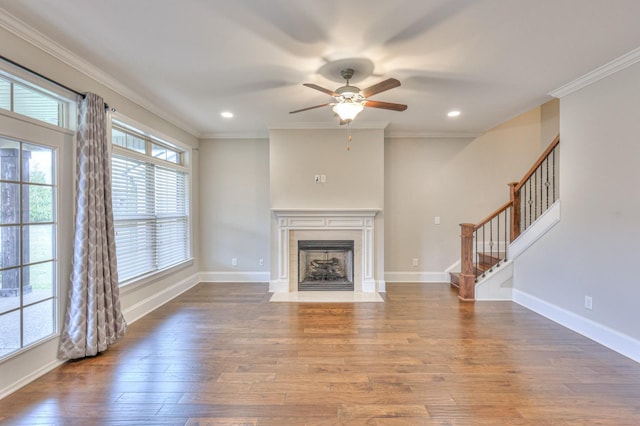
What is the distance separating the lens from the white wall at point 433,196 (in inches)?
201

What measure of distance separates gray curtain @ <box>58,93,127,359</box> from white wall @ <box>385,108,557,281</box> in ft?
13.3

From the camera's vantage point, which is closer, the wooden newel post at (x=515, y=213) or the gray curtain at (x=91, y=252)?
the gray curtain at (x=91, y=252)

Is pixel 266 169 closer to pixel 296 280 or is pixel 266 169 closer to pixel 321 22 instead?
pixel 296 280

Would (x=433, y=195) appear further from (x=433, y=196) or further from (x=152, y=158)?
(x=152, y=158)

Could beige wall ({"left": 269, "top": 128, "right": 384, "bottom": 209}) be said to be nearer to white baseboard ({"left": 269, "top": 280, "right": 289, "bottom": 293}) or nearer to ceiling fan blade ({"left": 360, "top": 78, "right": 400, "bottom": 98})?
white baseboard ({"left": 269, "top": 280, "right": 289, "bottom": 293})

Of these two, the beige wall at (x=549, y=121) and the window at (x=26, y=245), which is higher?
the beige wall at (x=549, y=121)

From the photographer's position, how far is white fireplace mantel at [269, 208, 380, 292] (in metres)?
4.61

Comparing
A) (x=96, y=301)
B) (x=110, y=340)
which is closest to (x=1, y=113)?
(x=96, y=301)

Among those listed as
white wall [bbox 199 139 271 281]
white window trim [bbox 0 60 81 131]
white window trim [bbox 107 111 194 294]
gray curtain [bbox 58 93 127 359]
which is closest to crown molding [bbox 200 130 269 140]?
white wall [bbox 199 139 271 281]

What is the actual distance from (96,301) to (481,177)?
18.6 feet

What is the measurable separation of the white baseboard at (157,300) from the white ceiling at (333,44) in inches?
98.7

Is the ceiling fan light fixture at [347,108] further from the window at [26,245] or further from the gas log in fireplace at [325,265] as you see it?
the window at [26,245]

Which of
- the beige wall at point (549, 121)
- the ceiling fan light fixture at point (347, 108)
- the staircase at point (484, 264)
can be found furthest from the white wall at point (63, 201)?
the beige wall at point (549, 121)

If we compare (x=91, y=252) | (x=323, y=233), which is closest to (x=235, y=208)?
(x=323, y=233)
